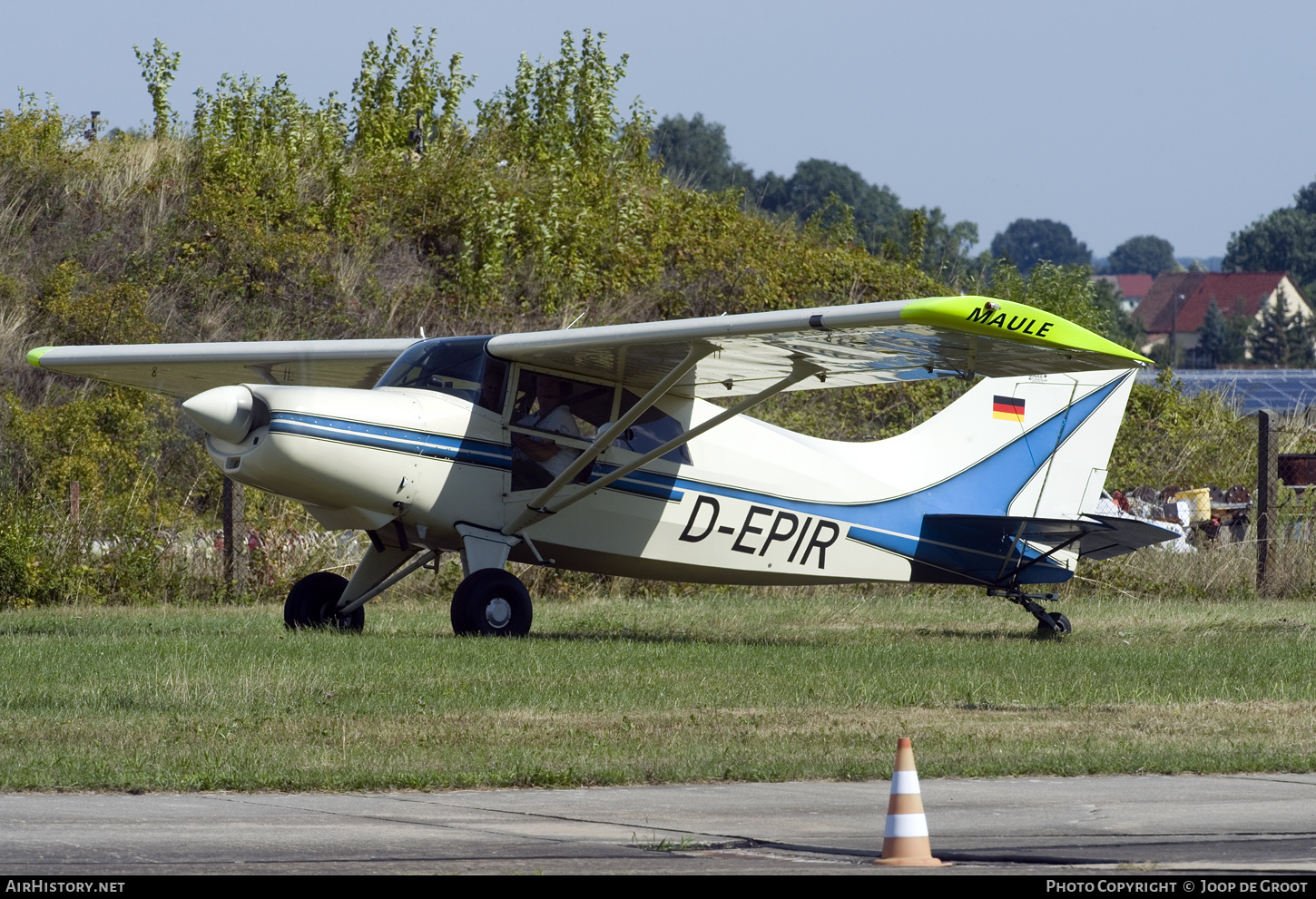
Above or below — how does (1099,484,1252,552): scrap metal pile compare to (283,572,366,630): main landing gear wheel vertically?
above

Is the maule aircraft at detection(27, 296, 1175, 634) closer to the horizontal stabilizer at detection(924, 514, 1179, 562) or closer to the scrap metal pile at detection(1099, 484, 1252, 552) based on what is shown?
the horizontal stabilizer at detection(924, 514, 1179, 562)

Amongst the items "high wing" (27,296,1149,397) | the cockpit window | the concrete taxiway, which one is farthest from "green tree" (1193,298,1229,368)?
the concrete taxiway

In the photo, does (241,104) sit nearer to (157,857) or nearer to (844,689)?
(844,689)

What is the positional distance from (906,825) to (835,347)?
23.7 feet

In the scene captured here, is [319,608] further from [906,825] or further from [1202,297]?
[1202,297]

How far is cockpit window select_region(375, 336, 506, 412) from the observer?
13.0m

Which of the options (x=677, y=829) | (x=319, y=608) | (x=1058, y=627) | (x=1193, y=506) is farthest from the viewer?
(x=1193, y=506)

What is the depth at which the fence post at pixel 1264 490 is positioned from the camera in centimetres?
1889

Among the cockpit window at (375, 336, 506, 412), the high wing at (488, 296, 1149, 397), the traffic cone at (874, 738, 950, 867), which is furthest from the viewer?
the cockpit window at (375, 336, 506, 412)

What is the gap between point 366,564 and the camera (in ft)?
44.7

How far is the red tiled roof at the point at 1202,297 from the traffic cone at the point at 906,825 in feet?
428

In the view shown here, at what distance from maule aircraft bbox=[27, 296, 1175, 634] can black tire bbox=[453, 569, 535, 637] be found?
0.02 metres

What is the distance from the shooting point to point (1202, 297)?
5615 inches

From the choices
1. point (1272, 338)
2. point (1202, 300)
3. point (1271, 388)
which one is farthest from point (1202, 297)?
point (1271, 388)
